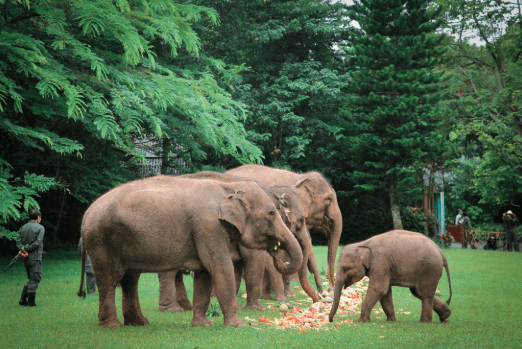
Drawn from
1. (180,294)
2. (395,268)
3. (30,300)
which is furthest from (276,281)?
(30,300)

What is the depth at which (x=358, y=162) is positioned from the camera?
2864 cm

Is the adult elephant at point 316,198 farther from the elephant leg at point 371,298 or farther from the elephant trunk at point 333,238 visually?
the elephant leg at point 371,298

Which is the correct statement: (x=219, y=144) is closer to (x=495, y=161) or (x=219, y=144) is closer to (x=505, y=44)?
(x=495, y=161)

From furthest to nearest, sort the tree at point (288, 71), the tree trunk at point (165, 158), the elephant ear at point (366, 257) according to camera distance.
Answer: the tree at point (288, 71), the tree trunk at point (165, 158), the elephant ear at point (366, 257)

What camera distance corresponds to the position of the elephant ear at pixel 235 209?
6.57m

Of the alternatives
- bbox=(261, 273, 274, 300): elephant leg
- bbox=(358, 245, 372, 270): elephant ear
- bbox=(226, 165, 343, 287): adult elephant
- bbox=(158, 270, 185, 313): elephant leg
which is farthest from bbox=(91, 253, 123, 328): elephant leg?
bbox=(226, 165, 343, 287): adult elephant

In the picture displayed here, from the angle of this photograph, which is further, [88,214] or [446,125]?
[446,125]

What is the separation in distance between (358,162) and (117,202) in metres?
23.4

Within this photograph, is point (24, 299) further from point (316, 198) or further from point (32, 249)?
point (316, 198)

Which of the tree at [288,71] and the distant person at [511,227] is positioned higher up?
the tree at [288,71]

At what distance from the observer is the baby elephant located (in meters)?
7.31

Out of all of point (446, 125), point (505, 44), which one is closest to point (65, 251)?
point (446, 125)

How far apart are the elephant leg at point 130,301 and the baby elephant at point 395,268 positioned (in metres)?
2.60

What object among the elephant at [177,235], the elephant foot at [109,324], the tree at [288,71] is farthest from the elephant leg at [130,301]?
the tree at [288,71]
